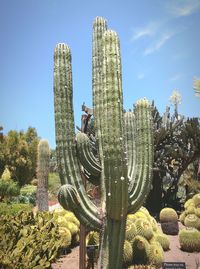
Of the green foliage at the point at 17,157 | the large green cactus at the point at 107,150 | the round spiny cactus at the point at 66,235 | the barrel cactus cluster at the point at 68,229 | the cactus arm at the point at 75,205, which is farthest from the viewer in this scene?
the green foliage at the point at 17,157

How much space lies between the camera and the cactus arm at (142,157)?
4.70 metres

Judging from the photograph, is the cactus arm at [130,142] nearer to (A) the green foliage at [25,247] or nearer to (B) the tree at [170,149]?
(A) the green foliage at [25,247]

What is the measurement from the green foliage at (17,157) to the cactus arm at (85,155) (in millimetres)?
22157

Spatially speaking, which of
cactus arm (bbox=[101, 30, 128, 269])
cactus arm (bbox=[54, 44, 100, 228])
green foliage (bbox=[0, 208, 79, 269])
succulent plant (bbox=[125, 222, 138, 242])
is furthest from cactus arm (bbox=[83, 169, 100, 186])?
succulent plant (bbox=[125, 222, 138, 242])

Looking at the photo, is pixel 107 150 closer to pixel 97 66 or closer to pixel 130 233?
pixel 97 66

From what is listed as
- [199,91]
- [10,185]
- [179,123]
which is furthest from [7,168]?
[199,91]

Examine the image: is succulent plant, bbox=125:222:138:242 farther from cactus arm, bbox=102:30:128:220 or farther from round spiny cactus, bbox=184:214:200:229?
cactus arm, bbox=102:30:128:220

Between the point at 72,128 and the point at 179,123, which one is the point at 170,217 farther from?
the point at 72,128

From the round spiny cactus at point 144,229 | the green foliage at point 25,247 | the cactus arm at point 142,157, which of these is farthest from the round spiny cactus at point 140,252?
the cactus arm at point 142,157

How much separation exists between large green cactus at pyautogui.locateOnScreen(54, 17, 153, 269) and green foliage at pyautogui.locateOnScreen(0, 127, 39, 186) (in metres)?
22.1

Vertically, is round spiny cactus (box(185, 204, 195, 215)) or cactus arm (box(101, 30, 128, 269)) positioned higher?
cactus arm (box(101, 30, 128, 269))

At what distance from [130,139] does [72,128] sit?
1.04m

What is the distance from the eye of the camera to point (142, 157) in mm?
4934

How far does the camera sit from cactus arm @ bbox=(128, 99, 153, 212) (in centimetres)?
470
